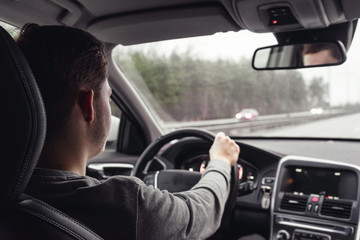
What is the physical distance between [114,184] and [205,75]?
416 inches

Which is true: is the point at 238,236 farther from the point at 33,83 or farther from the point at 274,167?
the point at 33,83

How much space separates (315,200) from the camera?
3018 millimetres

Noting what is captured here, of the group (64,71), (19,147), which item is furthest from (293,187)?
(19,147)

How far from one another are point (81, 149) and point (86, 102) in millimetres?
172

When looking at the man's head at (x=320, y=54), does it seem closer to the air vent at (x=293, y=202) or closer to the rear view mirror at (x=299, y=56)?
the rear view mirror at (x=299, y=56)

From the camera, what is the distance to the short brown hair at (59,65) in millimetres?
1456

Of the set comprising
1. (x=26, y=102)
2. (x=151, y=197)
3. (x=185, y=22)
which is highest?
(x=185, y=22)

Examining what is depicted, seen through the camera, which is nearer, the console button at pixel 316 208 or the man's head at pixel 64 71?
the man's head at pixel 64 71

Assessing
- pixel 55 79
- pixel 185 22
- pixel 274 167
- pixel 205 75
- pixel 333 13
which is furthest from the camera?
pixel 205 75

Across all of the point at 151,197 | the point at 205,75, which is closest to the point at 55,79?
the point at 151,197

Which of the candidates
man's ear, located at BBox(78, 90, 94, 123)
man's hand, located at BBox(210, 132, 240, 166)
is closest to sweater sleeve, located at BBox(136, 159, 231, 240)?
man's hand, located at BBox(210, 132, 240, 166)

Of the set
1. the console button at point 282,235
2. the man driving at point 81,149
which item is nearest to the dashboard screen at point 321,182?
the console button at point 282,235

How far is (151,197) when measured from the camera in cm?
153

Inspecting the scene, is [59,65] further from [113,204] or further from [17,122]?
[113,204]
